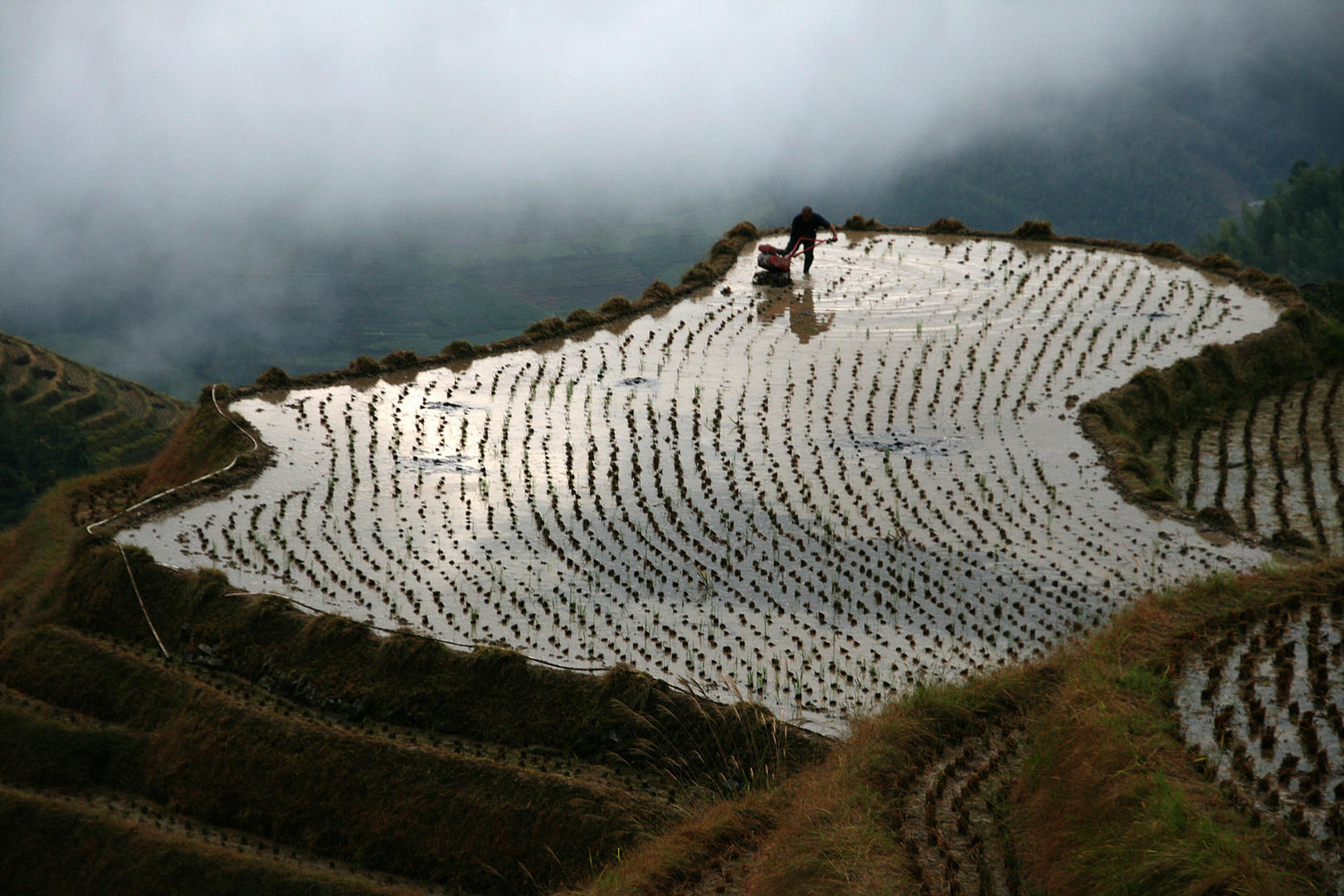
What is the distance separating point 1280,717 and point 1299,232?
88.8 meters

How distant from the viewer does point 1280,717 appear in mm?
6457

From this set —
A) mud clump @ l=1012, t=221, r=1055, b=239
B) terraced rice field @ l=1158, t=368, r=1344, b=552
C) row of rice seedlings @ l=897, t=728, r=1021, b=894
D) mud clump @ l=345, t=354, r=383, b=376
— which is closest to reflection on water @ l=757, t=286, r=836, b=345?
terraced rice field @ l=1158, t=368, r=1344, b=552

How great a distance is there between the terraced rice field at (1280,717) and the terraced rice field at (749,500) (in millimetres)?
2106

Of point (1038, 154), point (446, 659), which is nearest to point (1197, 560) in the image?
point (446, 659)

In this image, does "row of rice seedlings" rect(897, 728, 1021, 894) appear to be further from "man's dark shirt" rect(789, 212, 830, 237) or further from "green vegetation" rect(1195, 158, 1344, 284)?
"green vegetation" rect(1195, 158, 1344, 284)

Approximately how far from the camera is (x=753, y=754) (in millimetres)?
8172

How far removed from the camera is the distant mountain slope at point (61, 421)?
146 ft

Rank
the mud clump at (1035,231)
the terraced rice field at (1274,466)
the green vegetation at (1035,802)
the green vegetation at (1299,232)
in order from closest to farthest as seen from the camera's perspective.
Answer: the green vegetation at (1035,802) < the terraced rice field at (1274,466) < the mud clump at (1035,231) < the green vegetation at (1299,232)

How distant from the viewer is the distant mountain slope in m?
44.5

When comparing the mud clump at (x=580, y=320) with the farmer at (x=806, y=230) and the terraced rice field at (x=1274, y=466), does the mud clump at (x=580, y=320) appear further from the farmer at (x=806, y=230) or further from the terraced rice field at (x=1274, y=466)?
the terraced rice field at (x=1274, y=466)

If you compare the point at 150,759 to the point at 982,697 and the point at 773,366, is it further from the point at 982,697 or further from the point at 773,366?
the point at 773,366

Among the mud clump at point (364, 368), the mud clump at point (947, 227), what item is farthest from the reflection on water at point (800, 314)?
the mud clump at point (364, 368)

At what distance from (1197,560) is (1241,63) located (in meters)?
218

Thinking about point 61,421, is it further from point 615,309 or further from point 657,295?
point 657,295
